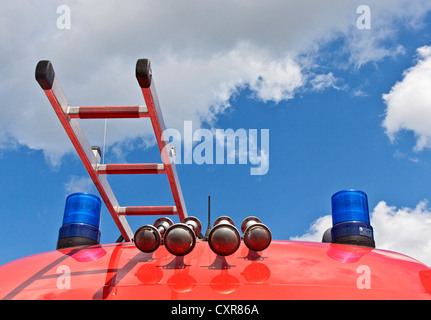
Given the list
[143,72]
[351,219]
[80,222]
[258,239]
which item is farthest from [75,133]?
[351,219]

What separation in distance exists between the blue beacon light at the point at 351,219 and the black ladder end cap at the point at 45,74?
8.46ft

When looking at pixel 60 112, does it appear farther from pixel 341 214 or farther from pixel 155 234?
pixel 341 214

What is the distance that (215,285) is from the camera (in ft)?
9.93

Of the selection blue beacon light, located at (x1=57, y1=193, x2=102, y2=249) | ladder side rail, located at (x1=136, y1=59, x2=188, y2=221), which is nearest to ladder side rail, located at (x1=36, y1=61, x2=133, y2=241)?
blue beacon light, located at (x1=57, y1=193, x2=102, y2=249)

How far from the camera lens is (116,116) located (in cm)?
435

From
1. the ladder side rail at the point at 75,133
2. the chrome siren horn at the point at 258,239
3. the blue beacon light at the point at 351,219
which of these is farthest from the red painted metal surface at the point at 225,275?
the ladder side rail at the point at 75,133

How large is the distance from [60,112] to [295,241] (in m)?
2.24

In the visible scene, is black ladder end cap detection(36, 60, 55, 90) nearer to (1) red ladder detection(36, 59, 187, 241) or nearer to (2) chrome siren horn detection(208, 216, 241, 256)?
(1) red ladder detection(36, 59, 187, 241)

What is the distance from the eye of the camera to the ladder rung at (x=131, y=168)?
495 centimetres

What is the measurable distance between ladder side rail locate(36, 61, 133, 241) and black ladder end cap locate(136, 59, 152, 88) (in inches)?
27.3

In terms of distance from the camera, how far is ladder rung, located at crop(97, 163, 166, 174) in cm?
495

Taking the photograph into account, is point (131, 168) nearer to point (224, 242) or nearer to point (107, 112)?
point (107, 112)

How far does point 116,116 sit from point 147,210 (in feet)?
5.89
